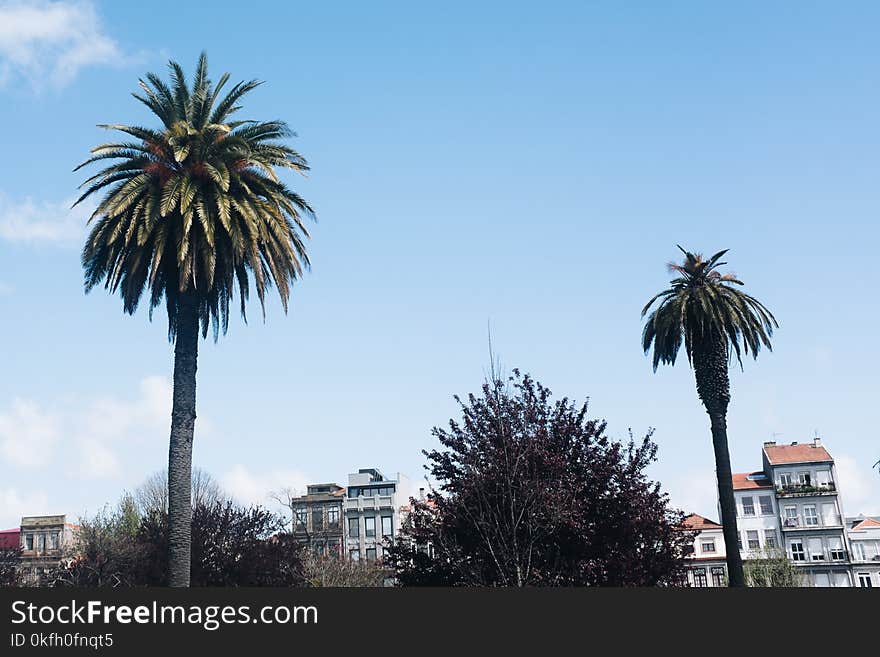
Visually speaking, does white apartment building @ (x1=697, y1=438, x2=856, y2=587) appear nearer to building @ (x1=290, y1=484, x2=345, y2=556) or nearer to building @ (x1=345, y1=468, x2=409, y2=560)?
building @ (x1=345, y1=468, x2=409, y2=560)

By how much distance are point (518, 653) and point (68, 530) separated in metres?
83.8

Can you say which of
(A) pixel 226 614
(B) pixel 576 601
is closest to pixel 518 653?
(B) pixel 576 601

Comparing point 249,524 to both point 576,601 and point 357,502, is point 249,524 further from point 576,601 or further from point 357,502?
point 357,502

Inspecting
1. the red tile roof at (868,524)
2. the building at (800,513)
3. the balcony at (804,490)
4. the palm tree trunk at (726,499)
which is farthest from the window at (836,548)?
the palm tree trunk at (726,499)

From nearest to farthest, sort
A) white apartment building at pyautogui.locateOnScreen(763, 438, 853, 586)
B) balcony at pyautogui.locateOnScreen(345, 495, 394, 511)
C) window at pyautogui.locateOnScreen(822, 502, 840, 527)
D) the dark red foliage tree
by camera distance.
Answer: the dark red foliage tree
white apartment building at pyautogui.locateOnScreen(763, 438, 853, 586)
window at pyautogui.locateOnScreen(822, 502, 840, 527)
balcony at pyautogui.locateOnScreen(345, 495, 394, 511)

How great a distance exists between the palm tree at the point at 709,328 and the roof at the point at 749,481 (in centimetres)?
4958

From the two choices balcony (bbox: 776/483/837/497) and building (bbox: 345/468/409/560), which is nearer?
balcony (bbox: 776/483/837/497)

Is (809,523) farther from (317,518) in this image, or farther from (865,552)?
(317,518)

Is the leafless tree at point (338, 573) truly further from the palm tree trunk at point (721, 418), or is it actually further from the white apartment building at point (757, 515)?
the white apartment building at point (757, 515)

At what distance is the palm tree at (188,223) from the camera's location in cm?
2983

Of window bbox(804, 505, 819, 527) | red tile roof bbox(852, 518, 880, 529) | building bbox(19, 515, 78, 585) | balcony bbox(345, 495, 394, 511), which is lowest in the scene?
red tile roof bbox(852, 518, 880, 529)

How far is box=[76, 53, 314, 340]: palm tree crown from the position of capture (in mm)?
30141

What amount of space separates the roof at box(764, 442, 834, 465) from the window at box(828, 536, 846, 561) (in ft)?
25.1

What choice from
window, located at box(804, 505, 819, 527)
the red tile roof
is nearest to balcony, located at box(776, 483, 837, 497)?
window, located at box(804, 505, 819, 527)
